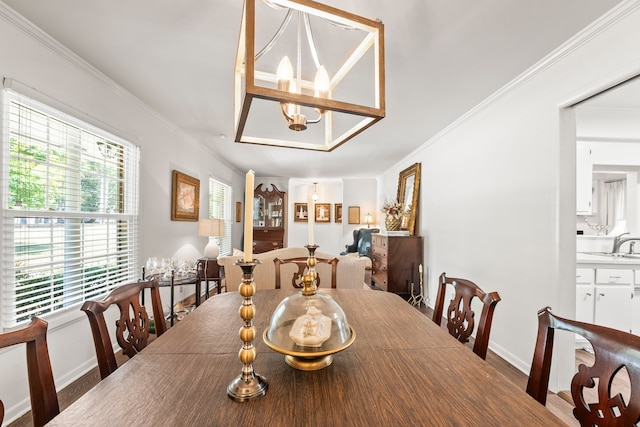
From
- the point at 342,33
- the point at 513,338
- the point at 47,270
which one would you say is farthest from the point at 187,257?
the point at 513,338

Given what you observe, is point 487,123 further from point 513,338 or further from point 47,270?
point 47,270

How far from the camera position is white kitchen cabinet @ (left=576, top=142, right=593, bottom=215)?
3029 millimetres

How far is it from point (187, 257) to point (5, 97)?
8.52ft

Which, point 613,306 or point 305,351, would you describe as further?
point 613,306

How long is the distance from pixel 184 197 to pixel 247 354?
11.3 feet

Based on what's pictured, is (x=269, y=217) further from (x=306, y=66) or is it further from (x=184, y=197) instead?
(x=306, y=66)

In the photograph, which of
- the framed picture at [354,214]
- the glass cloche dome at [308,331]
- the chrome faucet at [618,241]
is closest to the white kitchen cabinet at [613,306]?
the chrome faucet at [618,241]

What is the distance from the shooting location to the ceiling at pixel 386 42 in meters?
1.48

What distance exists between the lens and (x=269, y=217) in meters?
7.20

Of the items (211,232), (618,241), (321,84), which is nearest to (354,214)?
(211,232)

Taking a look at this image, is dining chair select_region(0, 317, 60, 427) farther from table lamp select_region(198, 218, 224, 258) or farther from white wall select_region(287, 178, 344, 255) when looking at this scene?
white wall select_region(287, 178, 344, 255)

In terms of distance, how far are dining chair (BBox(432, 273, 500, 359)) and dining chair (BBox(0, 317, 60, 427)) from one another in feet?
4.80

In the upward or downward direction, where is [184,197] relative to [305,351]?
upward

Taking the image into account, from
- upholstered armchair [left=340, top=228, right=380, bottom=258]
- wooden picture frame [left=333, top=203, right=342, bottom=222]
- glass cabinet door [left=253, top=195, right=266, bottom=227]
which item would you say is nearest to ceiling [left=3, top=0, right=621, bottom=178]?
upholstered armchair [left=340, top=228, right=380, bottom=258]
